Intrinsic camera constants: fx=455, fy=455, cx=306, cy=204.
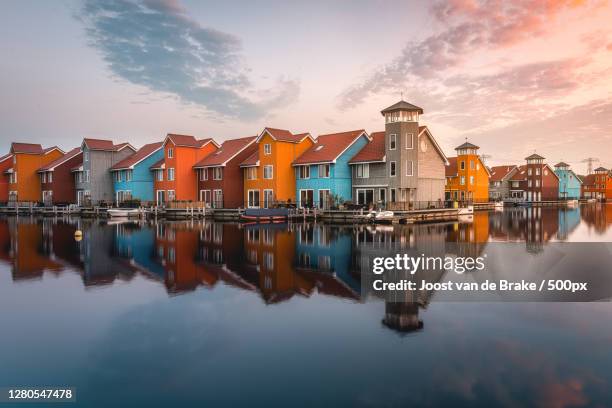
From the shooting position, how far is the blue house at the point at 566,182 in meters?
115

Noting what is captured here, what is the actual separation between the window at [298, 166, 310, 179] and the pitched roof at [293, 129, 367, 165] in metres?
0.90

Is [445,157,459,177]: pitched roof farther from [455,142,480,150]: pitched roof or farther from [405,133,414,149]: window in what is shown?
[405,133,414,149]: window

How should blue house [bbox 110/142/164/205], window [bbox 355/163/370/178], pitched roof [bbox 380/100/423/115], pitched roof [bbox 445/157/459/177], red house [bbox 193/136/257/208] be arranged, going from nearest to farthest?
pitched roof [bbox 380/100/423/115], window [bbox 355/163/370/178], red house [bbox 193/136/257/208], blue house [bbox 110/142/164/205], pitched roof [bbox 445/157/459/177]

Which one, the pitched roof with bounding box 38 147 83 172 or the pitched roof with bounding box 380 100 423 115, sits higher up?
the pitched roof with bounding box 380 100 423 115

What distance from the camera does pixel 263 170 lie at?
184ft

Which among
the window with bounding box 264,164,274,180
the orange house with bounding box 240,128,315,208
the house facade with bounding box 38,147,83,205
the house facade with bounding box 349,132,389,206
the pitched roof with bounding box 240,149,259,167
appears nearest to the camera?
the house facade with bounding box 349,132,389,206

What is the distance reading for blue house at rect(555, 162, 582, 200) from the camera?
379 ft

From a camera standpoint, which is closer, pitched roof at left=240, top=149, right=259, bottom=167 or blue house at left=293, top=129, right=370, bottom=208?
blue house at left=293, top=129, right=370, bottom=208

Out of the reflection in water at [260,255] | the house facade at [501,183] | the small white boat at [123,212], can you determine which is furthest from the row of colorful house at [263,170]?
the house facade at [501,183]

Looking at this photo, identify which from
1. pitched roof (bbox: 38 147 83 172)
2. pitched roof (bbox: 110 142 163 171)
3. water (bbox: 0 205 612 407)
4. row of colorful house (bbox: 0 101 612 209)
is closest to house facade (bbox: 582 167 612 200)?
row of colorful house (bbox: 0 101 612 209)

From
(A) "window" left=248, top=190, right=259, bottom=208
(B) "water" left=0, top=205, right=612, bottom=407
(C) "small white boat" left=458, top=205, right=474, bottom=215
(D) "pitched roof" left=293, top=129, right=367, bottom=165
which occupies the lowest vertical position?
(B) "water" left=0, top=205, right=612, bottom=407

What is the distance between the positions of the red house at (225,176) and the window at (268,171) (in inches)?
227

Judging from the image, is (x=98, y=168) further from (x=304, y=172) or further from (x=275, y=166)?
(x=304, y=172)

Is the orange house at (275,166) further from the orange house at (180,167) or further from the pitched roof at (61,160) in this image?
the pitched roof at (61,160)
